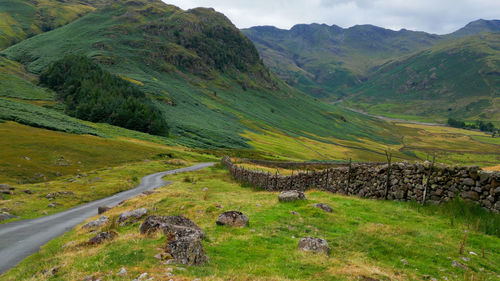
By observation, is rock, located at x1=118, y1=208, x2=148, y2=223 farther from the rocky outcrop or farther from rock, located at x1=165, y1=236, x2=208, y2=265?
rock, located at x1=165, y1=236, x2=208, y2=265

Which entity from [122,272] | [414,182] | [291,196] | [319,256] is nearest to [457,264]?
[319,256]

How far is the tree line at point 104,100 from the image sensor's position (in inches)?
5684

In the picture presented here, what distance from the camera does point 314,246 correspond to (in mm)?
12555

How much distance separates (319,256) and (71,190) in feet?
164

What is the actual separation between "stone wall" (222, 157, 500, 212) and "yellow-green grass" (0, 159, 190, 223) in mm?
35091

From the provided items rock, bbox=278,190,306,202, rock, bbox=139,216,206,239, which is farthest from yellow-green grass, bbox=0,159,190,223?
rock, bbox=278,190,306,202

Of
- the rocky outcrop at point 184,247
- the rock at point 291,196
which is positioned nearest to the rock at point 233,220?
the rocky outcrop at point 184,247

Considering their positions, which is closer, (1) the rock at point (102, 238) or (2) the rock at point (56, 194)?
(1) the rock at point (102, 238)

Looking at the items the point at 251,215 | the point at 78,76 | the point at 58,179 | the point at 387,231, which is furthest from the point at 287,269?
the point at 78,76

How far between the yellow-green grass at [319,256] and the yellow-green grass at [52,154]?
49.0m

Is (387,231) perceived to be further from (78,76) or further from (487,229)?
(78,76)

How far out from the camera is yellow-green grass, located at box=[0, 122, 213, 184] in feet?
190

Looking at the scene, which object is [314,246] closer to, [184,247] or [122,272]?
[184,247]

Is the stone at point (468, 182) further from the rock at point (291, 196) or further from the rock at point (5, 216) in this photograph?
the rock at point (5, 216)
